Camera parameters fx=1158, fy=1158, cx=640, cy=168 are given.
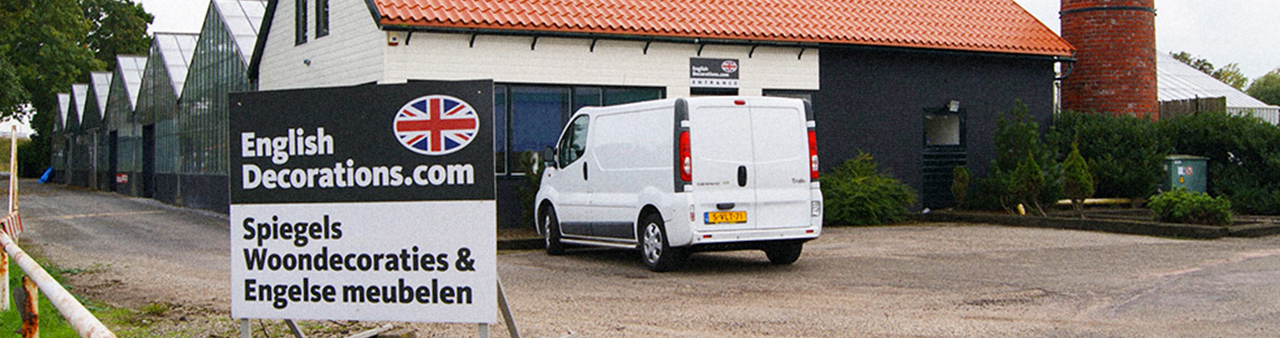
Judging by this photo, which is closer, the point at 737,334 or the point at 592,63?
the point at 737,334

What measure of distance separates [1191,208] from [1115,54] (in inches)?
275

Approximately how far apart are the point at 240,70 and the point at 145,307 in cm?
1557

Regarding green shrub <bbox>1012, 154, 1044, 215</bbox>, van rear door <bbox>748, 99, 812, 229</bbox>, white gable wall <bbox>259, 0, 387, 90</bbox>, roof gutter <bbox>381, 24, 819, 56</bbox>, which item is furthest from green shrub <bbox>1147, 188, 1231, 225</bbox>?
white gable wall <bbox>259, 0, 387, 90</bbox>

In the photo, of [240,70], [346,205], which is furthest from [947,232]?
[240,70]

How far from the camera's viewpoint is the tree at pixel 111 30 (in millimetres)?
65312

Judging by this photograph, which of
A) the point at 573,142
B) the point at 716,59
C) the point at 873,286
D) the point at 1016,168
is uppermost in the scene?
the point at 716,59

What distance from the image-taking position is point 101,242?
17.0 metres

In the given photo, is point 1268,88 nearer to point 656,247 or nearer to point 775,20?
point 775,20

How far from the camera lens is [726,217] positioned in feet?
37.4

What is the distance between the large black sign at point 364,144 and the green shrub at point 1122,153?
54.1 ft

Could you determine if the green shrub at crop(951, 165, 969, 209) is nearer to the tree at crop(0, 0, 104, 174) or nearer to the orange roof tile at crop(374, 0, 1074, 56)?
the orange roof tile at crop(374, 0, 1074, 56)

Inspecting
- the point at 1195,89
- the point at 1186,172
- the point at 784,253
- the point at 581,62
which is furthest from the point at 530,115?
the point at 1195,89

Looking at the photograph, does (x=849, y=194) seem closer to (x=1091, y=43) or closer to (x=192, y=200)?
(x=1091, y=43)

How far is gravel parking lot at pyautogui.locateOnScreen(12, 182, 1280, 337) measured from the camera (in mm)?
7742
